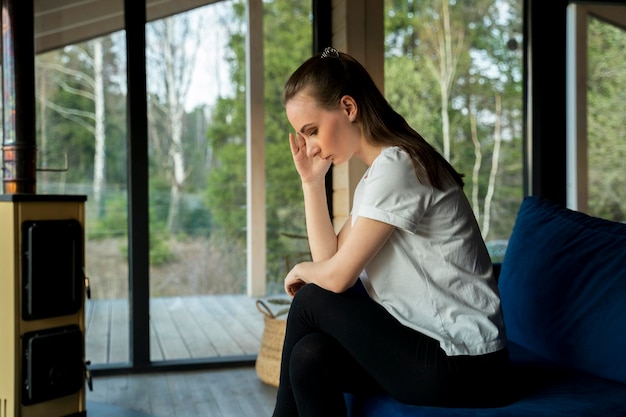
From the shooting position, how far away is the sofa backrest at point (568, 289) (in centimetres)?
165

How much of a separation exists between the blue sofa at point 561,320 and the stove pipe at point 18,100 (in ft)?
5.31

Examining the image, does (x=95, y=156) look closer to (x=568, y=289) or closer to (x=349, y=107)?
(x=349, y=107)

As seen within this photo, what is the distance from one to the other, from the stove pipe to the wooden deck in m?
0.77

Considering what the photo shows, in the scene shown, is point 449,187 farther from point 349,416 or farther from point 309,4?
point 309,4

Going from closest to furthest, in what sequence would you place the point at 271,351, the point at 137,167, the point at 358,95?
the point at 358,95
the point at 271,351
the point at 137,167

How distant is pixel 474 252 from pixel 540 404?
1.16ft

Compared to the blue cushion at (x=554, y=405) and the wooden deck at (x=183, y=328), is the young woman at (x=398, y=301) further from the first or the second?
the wooden deck at (x=183, y=328)

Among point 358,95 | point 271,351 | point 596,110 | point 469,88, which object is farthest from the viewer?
point 596,110

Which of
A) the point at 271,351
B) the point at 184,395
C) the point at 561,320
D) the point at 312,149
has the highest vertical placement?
the point at 312,149

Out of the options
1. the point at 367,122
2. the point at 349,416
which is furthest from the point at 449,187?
the point at 349,416

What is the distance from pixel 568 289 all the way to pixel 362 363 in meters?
0.67

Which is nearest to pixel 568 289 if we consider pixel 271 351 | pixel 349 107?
pixel 349 107

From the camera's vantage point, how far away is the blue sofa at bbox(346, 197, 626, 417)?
56.6 inches

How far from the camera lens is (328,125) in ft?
5.49
